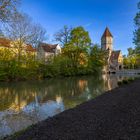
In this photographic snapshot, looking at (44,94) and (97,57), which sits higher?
(97,57)

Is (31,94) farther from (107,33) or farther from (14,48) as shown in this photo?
(107,33)

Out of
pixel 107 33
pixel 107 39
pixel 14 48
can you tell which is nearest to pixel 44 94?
pixel 14 48

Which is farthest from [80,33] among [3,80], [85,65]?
[3,80]

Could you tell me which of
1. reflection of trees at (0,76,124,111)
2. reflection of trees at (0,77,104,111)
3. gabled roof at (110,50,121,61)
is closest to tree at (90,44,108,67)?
reflection of trees at (0,76,124,111)

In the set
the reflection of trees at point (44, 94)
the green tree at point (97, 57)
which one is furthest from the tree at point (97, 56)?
the reflection of trees at point (44, 94)


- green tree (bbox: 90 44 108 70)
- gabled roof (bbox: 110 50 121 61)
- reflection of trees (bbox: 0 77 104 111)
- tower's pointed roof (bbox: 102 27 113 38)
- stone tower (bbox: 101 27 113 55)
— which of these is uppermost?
tower's pointed roof (bbox: 102 27 113 38)

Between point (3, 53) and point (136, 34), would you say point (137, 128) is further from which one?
point (3, 53)

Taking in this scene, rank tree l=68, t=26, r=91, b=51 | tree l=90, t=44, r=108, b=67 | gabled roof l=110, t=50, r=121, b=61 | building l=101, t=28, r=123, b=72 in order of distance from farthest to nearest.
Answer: gabled roof l=110, t=50, r=121, b=61
building l=101, t=28, r=123, b=72
tree l=90, t=44, r=108, b=67
tree l=68, t=26, r=91, b=51

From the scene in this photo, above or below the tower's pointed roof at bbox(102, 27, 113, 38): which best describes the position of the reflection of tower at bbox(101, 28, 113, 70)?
below

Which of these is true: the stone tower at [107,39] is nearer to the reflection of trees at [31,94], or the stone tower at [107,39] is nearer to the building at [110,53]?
the building at [110,53]

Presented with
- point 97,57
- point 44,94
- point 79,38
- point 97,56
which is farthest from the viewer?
point 97,57

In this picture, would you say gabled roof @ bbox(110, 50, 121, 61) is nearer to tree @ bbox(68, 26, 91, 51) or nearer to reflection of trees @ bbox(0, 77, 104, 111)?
tree @ bbox(68, 26, 91, 51)

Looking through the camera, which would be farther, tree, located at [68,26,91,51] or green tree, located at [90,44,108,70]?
green tree, located at [90,44,108,70]

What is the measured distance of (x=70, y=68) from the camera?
4728 centimetres
